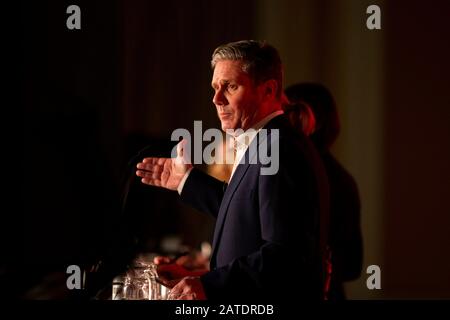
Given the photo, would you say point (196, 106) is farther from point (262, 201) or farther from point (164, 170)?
point (262, 201)

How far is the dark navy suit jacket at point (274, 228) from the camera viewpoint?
58.7 inches

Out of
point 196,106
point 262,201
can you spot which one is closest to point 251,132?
point 262,201

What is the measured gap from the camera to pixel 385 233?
403 cm

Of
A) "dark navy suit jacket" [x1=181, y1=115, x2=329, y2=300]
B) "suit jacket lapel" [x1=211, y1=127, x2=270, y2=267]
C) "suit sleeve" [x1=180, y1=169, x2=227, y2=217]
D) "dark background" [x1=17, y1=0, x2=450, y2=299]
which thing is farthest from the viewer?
"dark background" [x1=17, y1=0, x2=450, y2=299]

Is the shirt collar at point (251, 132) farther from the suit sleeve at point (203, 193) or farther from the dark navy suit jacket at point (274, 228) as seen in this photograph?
the suit sleeve at point (203, 193)

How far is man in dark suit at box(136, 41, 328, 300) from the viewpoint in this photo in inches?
58.9

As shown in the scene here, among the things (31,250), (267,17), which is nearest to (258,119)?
(31,250)

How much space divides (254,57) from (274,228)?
41 cm

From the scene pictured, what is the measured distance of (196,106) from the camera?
15.6 feet

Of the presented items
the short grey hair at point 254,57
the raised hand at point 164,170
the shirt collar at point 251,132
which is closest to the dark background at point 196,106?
the raised hand at point 164,170

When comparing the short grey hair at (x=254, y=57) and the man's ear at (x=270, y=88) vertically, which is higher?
the short grey hair at (x=254, y=57)

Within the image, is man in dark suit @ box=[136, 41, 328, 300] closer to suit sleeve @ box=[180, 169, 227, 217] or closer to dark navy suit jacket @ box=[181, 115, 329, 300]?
dark navy suit jacket @ box=[181, 115, 329, 300]

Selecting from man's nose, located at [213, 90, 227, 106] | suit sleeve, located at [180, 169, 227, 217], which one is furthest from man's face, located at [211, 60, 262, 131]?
suit sleeve, located at [180, 169, 227, 217]

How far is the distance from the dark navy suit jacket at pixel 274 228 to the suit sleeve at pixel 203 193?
0.21 meters
